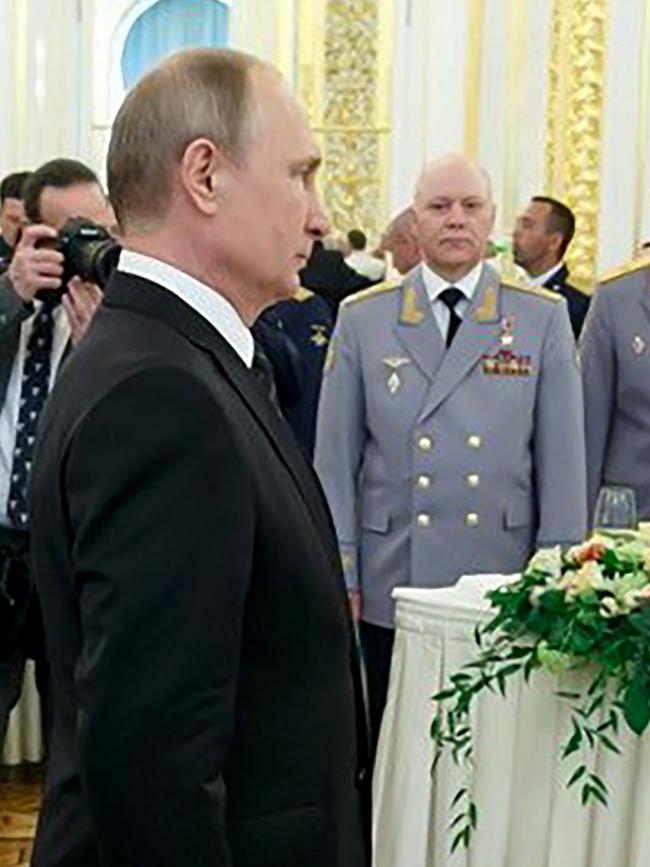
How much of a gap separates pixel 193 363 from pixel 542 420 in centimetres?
175

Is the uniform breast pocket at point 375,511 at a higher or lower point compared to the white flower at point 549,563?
lower

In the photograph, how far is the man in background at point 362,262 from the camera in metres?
5.99

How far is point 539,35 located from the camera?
678cm

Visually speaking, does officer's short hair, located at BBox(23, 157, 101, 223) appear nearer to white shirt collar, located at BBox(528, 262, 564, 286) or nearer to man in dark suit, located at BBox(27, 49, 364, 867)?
man in dark suit, located at BBox(27, 49, 364, 867)

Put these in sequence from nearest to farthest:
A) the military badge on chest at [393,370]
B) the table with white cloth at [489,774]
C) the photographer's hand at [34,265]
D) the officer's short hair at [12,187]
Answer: the table with white cloth at [489,774], the photographer's hand at [34,265], the military badge on chest at [393,370], the officer's short hair at [12,187]

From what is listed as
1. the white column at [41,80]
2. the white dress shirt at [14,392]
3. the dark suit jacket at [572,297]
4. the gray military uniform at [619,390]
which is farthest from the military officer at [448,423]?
the white column at [41,80]

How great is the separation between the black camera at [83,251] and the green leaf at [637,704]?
98 centimetres

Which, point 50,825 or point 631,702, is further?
point 631,702

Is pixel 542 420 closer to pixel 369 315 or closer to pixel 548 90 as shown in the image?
pixel 369 315

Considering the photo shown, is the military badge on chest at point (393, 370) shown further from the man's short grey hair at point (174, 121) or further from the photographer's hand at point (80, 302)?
the man's short grey hair at point (174, 121)

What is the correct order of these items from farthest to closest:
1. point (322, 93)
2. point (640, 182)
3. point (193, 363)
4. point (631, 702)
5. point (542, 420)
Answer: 1. point (322, 93)
2. point (640, 182)
3. point (542, 420)
4. point (631, 702)
5. point (193, 363)

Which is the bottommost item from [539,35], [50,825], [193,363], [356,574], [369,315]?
[356,574]

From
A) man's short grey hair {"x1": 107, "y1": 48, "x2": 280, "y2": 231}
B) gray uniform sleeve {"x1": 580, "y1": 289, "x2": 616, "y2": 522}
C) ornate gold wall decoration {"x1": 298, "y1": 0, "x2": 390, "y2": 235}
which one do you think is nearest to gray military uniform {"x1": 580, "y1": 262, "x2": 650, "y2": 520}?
gray uniform sleeve {"x1": 580, "y1": 289, "x2": 616, "y2": 522}

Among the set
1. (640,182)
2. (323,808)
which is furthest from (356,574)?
(640,182)
